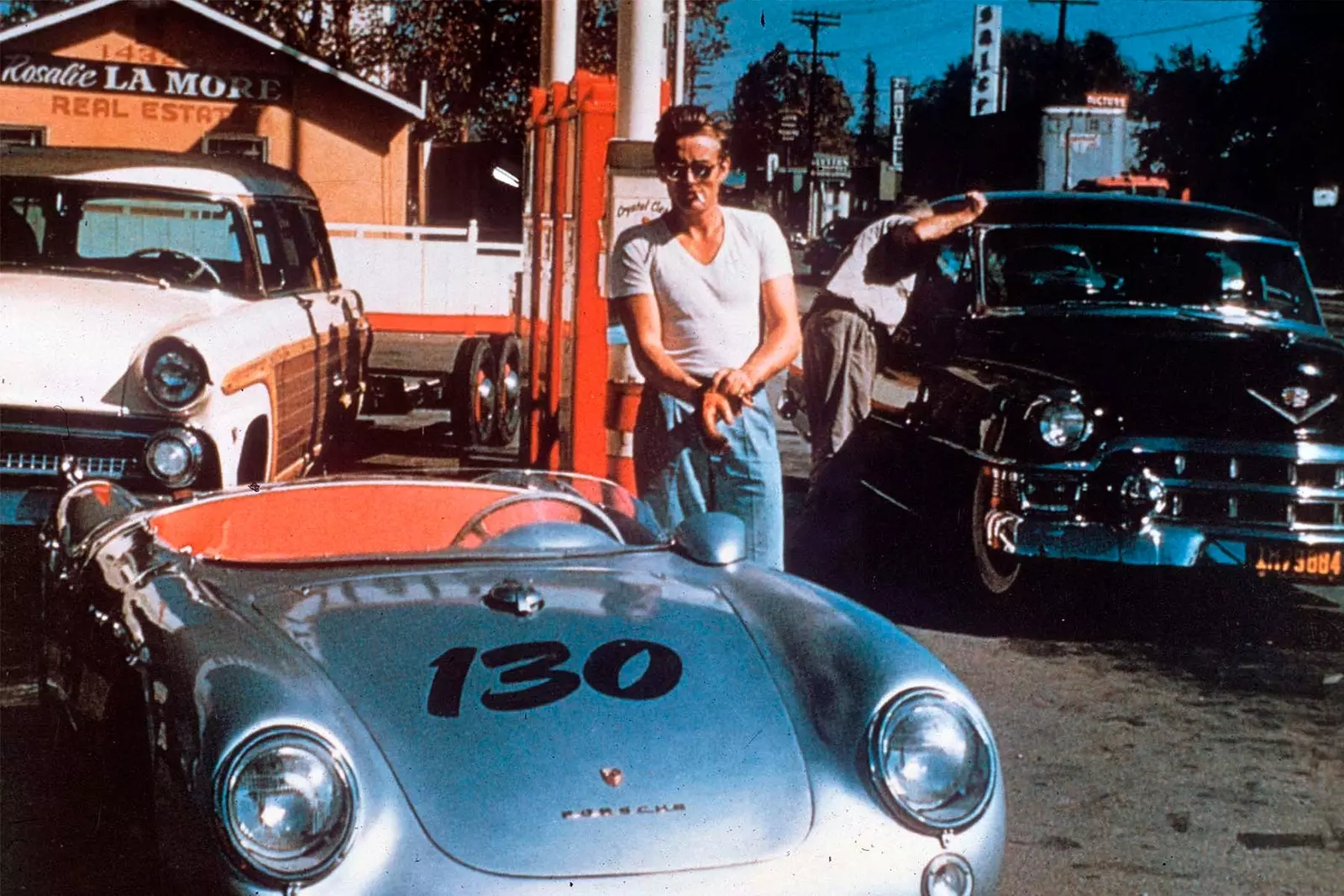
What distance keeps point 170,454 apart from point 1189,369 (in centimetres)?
391

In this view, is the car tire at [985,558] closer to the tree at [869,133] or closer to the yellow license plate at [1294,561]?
the yellow license plate at [1294,561]

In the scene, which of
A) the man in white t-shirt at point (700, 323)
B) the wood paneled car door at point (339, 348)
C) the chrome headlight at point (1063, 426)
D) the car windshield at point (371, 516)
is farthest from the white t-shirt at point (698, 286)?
the wood paneled car door at point (339, 348)

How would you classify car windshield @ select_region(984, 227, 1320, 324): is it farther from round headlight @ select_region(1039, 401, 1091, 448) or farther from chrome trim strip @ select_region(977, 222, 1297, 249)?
round headlight @ select_region(1039, 401, 1091, 448)

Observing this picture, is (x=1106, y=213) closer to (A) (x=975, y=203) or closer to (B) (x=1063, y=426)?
(A) (x=975, y=203)

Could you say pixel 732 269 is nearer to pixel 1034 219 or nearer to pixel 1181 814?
pixel 1181 814

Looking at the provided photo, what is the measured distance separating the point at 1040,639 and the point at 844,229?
115ft

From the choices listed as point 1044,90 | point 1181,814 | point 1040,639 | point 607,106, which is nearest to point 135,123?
point 607,106

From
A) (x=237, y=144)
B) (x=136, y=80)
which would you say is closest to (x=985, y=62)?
(x=237, y=144)

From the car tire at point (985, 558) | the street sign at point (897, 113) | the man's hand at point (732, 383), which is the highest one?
the street sign at point (897, 113)

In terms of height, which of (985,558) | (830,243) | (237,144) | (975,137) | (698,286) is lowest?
(985,558)

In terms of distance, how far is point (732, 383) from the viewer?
4.17 meters

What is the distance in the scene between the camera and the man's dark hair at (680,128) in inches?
170

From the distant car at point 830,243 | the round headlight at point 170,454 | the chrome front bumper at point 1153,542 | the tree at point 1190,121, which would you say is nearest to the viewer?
the chrome front bumper at point 1153,542

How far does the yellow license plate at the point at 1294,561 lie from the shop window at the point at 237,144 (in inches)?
777
